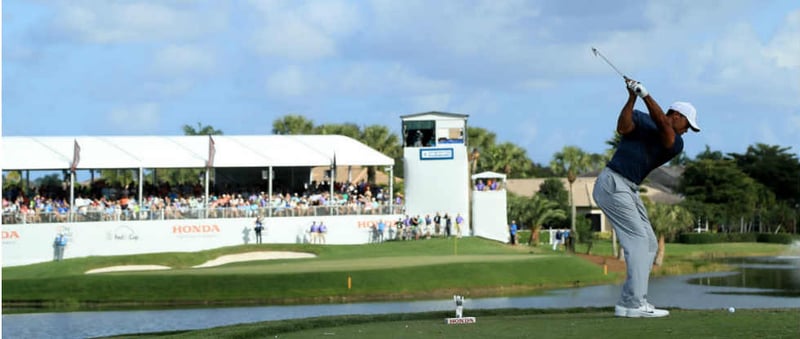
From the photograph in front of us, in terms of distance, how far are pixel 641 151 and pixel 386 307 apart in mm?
20466

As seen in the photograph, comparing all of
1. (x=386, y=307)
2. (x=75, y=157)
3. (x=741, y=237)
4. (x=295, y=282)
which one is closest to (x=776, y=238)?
(x=741, y=237)

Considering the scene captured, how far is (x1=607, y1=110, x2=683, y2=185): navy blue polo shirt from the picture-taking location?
44.0ft

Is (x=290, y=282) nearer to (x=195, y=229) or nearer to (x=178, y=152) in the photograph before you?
(x=195, y=229)

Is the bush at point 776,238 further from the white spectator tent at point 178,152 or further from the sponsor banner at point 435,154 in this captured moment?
the white spectator tent at point 178,152

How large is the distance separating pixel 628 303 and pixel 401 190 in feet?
267

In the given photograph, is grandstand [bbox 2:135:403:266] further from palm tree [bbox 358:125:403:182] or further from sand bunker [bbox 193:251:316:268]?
palm tree [bbox 358:125:403:182]

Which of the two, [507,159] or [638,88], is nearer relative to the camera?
[638,88]

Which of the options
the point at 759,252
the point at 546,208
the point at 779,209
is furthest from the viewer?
the point at 779,209

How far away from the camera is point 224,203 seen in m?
58.9

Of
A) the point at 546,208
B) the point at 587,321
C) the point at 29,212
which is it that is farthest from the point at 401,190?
the point at 587,321

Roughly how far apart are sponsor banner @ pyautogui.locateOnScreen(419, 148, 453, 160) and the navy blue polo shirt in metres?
50.7

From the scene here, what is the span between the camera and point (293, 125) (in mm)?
102000

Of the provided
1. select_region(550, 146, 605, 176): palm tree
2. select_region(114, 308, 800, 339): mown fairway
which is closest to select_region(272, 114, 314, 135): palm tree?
select_region(550, 146, 605, 176): palm tree

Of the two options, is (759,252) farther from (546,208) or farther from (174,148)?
(174,148)
